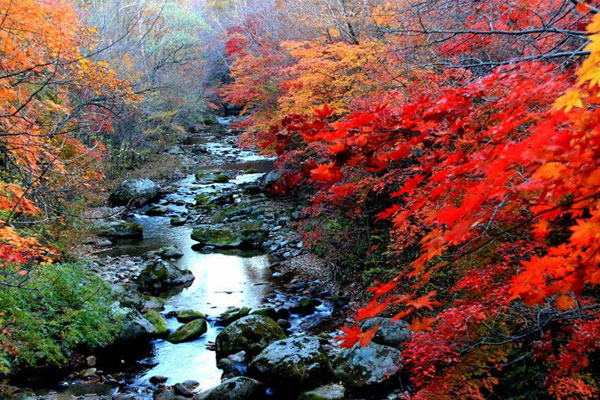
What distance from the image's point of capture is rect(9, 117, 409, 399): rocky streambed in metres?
6.62

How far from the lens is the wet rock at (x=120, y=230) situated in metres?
14.5

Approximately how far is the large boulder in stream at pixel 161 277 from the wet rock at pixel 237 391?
4990 millimetres

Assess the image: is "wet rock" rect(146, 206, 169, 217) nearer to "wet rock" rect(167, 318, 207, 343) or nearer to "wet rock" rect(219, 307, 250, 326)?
"wet rock" rect(219, 307, 250, 326)

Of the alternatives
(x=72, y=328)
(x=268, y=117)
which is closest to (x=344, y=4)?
(x=268, y=117)

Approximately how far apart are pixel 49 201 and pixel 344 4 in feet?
33.2

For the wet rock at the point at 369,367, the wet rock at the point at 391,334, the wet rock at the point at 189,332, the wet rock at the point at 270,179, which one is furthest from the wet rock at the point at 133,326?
the wet rock at the point at 270,179

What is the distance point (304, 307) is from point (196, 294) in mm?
2793

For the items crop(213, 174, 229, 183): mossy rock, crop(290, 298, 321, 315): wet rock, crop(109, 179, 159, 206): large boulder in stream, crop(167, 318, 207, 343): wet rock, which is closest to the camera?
crop(167, 318, 207, 343): wet rock

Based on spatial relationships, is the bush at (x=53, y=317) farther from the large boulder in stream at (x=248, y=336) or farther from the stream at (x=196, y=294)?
the large boulder in stream at (x=248, y=336)

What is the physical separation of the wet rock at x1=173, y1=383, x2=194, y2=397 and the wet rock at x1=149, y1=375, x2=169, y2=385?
1.27 ft

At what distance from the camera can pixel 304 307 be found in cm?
952

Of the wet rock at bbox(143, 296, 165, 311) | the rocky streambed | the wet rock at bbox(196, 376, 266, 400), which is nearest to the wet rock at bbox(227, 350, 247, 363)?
the rocky streambed

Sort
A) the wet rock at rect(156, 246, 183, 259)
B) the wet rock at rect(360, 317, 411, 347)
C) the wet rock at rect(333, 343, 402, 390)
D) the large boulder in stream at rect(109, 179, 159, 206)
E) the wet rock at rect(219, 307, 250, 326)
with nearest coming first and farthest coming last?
1. the wet rock at rect(333, 343, 402, 390)
2. the wet rock at rect(360, 317, 411, 347)
3. the wet rock at rect(219, 307, 250, 326)
4. the wet rock at rect(156, 246, 183, 259)
5. the large boulder in stream at rect(109, 179, 159, 206)

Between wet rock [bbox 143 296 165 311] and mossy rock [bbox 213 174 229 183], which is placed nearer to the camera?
wet rock [bbox 143 296 165 311]
